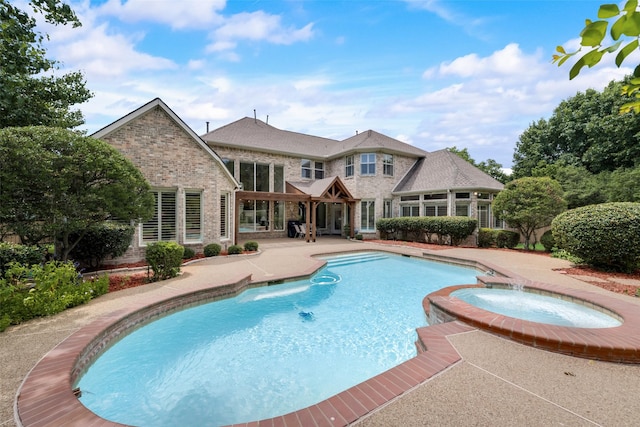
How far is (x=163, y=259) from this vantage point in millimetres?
8750

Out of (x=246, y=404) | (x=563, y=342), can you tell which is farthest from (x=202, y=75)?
(x=563, y=342)

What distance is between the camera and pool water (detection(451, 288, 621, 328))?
216 inches

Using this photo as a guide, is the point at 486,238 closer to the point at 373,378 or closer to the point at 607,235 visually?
the point at 607,235

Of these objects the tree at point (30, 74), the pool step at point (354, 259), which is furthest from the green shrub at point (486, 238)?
the tree at point (30, 74)

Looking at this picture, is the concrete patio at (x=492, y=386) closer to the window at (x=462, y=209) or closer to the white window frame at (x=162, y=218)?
the white window frame at (x=162, y=218)

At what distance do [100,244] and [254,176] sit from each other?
11.8m

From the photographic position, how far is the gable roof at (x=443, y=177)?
61.3 feet

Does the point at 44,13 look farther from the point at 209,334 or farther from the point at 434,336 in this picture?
the point at 434,336

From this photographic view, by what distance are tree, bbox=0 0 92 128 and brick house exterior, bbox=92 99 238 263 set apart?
10.2ft

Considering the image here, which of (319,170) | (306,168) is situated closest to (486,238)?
(319,170)

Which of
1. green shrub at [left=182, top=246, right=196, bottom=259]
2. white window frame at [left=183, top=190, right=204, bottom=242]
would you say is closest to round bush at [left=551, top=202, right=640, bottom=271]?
green shrub at [left=182, top=246, right=196, bottom=259]

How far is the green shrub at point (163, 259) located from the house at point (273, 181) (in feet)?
11.1

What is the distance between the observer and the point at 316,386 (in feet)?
14.4

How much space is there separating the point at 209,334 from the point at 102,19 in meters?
10.5
